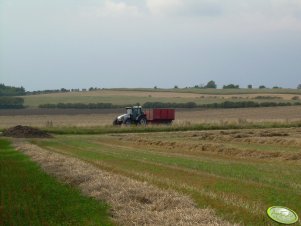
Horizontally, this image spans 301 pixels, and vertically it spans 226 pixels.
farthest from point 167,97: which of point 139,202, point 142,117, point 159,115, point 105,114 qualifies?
point 139,202

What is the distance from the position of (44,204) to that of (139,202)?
2604 millimetres

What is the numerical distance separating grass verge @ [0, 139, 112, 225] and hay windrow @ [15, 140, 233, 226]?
→ 0.35 meters

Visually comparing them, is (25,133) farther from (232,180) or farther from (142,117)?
(232,180)

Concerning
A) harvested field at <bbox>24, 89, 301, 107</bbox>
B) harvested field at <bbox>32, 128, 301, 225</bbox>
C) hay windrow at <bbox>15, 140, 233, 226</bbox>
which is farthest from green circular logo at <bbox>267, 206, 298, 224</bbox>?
harvested field at <bbox>24, 89, 301, 107</bbox>

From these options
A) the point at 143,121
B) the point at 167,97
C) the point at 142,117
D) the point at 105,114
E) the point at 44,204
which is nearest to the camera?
the point at 44,204

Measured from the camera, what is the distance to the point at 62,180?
19.9 m

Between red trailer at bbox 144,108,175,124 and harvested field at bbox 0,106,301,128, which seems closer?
red trailer at bbox 144,108,175,124

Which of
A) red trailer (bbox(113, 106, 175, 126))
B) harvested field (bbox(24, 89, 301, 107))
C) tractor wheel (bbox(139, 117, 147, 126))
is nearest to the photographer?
tractor wheel (bbox(139, 117, 147, 126))

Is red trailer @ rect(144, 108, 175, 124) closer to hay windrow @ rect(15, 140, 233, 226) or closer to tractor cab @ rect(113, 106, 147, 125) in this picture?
tractor cab @ rect(113, 106, 147, 125)

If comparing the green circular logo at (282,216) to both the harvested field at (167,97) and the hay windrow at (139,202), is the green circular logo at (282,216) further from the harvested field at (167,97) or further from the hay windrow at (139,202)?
the harvested field at (167,97)

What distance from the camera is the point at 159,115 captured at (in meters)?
71.9

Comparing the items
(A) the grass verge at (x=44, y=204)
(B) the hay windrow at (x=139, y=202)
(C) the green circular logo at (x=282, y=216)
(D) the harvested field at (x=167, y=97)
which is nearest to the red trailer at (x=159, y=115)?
(D) the harvested field at (x=167, y=97)

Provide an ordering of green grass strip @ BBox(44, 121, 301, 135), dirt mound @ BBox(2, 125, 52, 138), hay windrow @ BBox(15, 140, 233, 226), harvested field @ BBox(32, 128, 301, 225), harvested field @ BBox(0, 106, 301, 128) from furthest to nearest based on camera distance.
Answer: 1. harvested field @ BBox(0, 106, 301, 128)
2. green grass strip @ BBox(44, 121, 301, 135)
3. dirt mound @ BBox(2, 125, 52, 138)
4. harvested field @ BBox(32, 128, 301, 225)
5. hay windrow @ BBox(15, 140, 233, 226)

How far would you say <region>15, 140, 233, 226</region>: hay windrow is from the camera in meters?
11.6
